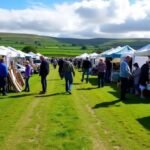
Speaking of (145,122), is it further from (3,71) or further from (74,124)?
(3,71)

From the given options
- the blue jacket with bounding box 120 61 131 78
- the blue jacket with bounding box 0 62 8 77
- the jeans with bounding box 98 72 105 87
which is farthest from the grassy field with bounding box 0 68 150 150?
the jeans with bounding box 98 72 105 87

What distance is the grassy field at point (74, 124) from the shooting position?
9.58 meters

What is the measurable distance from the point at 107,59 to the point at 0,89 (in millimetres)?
13060

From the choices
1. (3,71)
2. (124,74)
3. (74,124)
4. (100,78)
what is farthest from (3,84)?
(74,124)

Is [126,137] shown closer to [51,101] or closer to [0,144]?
[0,144]

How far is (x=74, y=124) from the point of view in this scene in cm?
1216

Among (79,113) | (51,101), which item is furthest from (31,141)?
(51,101)

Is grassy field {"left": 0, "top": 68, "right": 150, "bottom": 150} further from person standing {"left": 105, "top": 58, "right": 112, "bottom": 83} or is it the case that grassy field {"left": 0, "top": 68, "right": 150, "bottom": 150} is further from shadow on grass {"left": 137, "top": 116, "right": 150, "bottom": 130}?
person standing {"left": 105, "top": 58, "right": 112, "bottom": 83}

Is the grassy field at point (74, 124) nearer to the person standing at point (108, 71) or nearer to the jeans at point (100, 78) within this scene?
the jeans at point (100, 78)

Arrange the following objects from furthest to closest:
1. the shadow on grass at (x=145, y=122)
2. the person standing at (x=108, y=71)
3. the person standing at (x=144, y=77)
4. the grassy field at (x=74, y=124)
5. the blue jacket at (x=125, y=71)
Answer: the person standing at (x=108, y=71)
the person standing at (x=144, y=77)
the blue jacket at (x=125, y=71)
the shadow on grass at (x=145, y=122)
the grassy field at (x=74, y=124)

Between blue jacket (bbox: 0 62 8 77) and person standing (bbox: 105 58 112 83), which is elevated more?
blue jacket (bbox: 0 62 8 77)

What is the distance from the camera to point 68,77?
71.3ft

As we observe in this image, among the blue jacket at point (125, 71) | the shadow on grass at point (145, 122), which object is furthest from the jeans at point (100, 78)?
the shadow on grass at point (145, 122)

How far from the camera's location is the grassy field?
9578 mm
